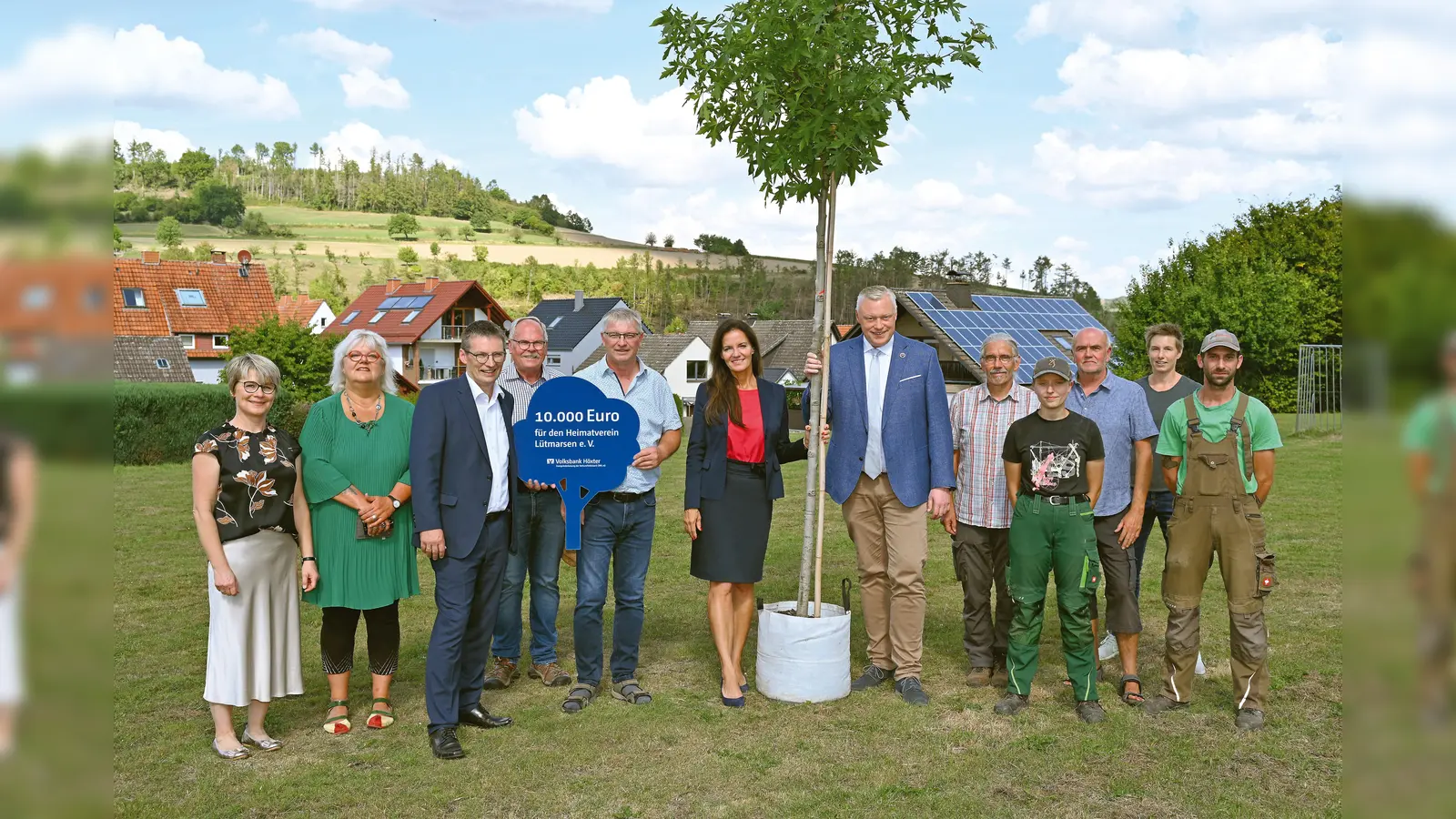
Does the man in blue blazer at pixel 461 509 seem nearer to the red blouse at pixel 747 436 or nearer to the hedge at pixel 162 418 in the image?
the red blouse at pixel 747 436

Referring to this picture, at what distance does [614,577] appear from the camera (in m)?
5.98

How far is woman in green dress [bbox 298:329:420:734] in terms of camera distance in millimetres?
5160

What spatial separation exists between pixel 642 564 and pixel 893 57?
3.12 m

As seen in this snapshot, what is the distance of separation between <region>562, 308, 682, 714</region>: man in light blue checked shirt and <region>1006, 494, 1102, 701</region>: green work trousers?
6.47 ft

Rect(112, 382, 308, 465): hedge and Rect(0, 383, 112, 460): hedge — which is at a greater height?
Rect(0, 383, 112, 460): hedge

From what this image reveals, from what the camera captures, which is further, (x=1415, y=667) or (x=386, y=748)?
(x=386, y=748)

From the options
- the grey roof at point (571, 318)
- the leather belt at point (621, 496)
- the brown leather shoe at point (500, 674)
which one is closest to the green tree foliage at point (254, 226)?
the grey roof at point (571, 318)

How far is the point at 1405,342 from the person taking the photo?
577 mm

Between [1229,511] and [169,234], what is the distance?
355ft

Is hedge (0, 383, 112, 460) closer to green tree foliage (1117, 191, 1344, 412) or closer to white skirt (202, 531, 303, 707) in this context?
white skirt (202, 531, 303, 707)

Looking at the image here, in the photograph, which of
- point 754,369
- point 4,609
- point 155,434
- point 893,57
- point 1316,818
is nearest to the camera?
point 4,609

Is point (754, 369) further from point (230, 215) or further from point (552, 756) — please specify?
point (230, 215)

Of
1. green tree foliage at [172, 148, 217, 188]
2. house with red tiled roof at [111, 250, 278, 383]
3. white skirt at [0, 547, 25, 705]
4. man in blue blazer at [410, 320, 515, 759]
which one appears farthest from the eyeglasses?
green tree foliage at [172, 148, 217, 188]

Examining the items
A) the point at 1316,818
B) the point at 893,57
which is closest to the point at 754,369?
the point at 893,57
